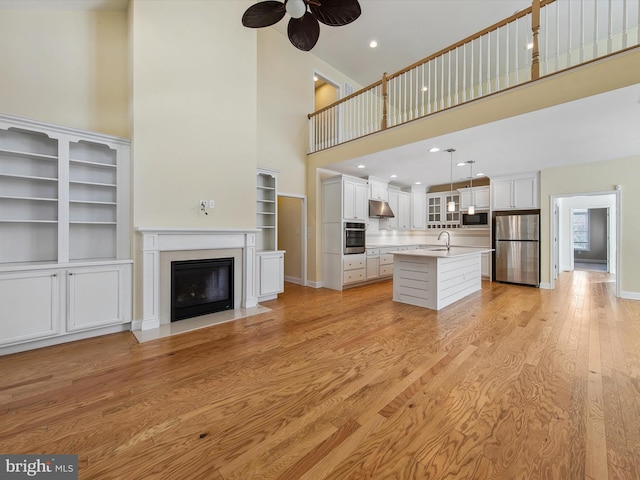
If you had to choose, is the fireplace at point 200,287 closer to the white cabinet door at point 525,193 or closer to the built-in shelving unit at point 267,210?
the built-in shelving unit at point 267,210

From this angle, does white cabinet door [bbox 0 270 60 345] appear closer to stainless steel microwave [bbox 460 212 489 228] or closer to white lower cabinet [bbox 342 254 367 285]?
white lower cabinet [bbox 342 254 367 285]

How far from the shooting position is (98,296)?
10.1 ft

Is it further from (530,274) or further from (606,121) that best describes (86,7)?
(530,274)

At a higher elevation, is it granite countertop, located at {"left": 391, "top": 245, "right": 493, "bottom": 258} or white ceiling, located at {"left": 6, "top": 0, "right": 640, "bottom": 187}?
white ceiling, located at {"left": 6, "top": 0, "right": 640, "bottom": 187}

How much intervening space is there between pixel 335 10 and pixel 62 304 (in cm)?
414

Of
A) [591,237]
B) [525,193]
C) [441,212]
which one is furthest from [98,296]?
[591,237]

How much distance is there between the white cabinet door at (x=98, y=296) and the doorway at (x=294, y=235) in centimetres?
359

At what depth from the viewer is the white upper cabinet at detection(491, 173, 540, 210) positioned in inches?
241

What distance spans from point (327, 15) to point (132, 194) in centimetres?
302

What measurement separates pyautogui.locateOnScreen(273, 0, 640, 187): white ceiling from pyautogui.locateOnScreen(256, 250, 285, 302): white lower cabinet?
2.50m

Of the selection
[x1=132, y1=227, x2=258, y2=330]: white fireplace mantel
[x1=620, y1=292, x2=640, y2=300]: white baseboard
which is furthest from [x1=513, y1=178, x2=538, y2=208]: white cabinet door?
[x1=132, y1=227, x2=258, y2=330]: white fireplace mantel

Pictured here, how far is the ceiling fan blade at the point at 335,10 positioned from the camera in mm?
2492

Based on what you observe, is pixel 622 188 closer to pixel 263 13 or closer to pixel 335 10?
pixel 335 10

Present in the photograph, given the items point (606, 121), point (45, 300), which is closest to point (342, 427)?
point (45, 300)
